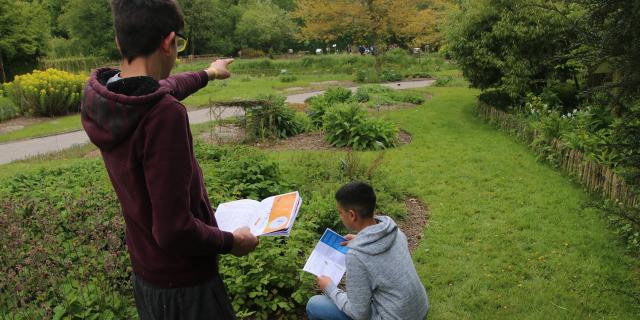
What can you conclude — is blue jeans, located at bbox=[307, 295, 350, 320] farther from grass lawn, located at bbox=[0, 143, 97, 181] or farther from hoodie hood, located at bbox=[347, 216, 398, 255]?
grass lawn, located at bbox=[0, 143, 97, 181]

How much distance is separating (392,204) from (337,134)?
4.71 metres

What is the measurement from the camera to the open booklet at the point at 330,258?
323 centimetres

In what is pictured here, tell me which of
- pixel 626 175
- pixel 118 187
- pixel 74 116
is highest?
pixel 118 187

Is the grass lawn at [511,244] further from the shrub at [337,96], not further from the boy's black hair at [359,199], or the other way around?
the shrub at [337,96]

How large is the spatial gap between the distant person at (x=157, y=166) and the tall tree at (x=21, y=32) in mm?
23802

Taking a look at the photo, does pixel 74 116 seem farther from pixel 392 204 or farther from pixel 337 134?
pixel 392 204

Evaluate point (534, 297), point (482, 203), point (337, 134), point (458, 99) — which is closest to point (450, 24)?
point (458, 99)

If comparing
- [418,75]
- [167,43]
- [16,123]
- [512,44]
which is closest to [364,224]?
[167,43]

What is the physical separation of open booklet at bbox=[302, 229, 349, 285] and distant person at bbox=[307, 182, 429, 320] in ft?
0.90

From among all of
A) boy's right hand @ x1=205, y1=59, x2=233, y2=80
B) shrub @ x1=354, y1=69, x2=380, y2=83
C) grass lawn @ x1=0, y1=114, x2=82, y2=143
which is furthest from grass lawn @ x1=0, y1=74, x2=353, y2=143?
boy's right hand @ x1=205, y1=59, x2=233, y2=80

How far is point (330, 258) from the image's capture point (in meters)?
3.27

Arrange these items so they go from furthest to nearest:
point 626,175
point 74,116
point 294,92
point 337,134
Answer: point 294,92, point 74,116, point 337,134, point 626,175

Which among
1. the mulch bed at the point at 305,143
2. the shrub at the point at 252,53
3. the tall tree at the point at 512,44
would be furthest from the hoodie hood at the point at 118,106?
the shrub at the point at 252,53

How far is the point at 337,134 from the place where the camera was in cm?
1109
